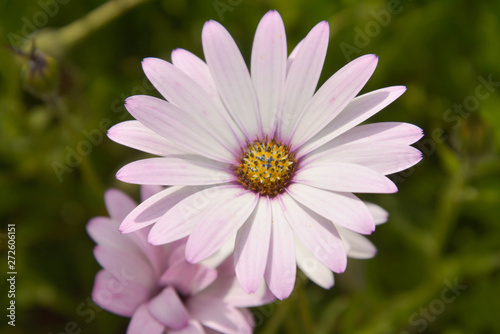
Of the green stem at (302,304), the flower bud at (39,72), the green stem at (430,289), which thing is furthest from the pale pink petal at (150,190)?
the green stem at (430,289)

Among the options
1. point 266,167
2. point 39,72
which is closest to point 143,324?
point 266,167

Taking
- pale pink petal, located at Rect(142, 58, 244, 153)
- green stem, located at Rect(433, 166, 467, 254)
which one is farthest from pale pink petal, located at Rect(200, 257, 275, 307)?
green stem, located at Rect(433, 166, 467, 254)

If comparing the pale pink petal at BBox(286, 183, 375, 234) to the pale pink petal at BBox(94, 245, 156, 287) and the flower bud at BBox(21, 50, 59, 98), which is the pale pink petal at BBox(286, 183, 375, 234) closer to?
the pale pink petal at BBox(94, 245, 156, 287)

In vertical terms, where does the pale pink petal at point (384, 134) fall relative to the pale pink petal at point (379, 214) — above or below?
above

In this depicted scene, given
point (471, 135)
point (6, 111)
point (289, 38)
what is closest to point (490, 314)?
point (471, 135)

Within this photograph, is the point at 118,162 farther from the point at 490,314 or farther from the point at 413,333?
the point at 490,314

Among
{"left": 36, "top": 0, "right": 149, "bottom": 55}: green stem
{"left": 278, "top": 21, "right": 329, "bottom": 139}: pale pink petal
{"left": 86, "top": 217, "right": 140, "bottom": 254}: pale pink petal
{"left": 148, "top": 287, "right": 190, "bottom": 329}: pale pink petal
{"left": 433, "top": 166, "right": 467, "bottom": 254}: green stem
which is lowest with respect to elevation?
{"left": 433, "top": 166, "right": 467, "bottom": 254}: green stem

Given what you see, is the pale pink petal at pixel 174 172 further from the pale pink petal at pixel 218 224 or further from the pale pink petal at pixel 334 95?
the pale pink petal at pixel 334 95
